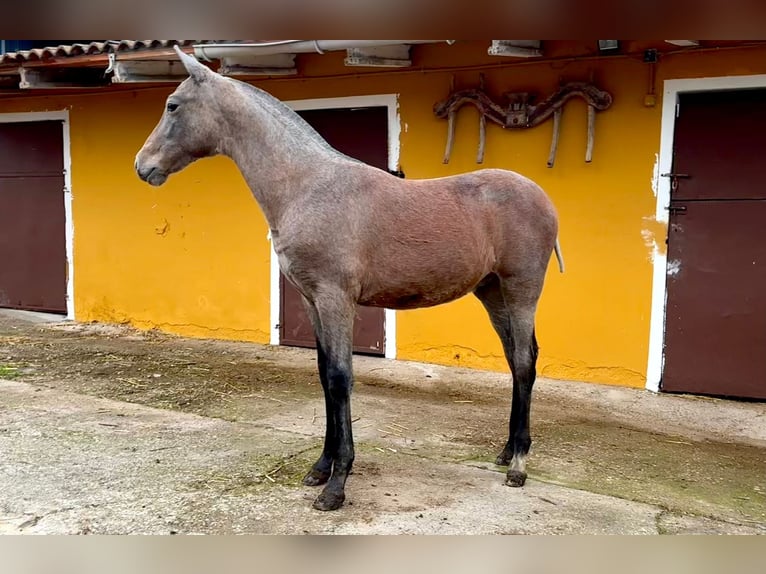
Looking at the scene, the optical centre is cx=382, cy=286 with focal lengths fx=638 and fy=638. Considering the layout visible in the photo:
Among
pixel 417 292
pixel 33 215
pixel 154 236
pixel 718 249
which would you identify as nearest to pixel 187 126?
pixel 417 292

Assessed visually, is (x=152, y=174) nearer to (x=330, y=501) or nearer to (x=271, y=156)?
(x=271, y=156)

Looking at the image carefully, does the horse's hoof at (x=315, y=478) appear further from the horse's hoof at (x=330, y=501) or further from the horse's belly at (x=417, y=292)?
the horse's belly at (x=417, y=292)

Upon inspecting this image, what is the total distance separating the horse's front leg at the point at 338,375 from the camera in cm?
291

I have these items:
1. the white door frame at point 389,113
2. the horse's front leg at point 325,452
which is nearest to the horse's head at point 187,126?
the horse's front leg at point 325,452

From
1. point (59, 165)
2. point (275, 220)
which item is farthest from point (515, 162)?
point (59, 165)

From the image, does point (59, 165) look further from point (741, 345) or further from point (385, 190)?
point (741, 345)

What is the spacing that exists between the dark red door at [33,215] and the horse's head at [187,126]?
5465mm

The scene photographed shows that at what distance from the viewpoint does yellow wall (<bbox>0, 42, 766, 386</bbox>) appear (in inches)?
201

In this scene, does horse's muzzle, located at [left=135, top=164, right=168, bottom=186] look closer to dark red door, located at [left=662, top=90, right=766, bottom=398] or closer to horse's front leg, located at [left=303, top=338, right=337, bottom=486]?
horse's front leg, located at [left=303, top=338, right=337, bottom=486]

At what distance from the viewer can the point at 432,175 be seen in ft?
19.0

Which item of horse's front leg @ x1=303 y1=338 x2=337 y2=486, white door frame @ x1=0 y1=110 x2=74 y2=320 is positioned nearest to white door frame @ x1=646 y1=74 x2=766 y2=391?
horse's front leg @ x1=303 y1=338 x2=337 y2=486

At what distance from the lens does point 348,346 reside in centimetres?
295

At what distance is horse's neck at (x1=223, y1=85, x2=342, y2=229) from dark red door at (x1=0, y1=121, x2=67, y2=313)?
224 inches
